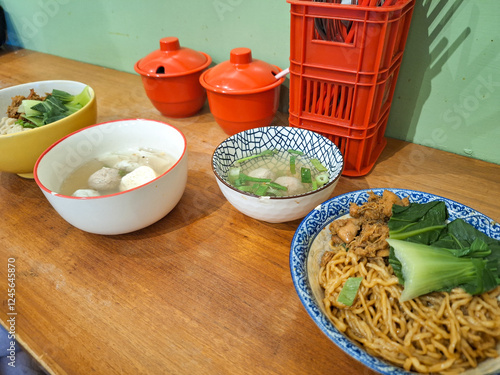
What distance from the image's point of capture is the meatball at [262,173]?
1.04 metres

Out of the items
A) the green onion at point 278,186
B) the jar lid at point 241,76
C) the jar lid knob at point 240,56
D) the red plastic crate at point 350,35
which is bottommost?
the green onion at point 278,186

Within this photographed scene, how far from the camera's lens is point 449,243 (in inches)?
28.6

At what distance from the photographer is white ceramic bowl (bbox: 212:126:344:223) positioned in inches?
33.8

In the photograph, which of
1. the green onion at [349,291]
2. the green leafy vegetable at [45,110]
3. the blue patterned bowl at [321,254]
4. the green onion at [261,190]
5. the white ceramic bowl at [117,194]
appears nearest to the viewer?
the blue patterned bowl at [321,254]

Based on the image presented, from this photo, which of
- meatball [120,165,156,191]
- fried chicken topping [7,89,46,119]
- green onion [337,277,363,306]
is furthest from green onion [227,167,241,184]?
fried chicken topping [7,89,46,119]

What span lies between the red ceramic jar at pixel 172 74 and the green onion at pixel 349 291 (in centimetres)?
111

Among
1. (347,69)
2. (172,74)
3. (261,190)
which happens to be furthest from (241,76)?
(261,190)

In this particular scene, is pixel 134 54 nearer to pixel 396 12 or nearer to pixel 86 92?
pixel 86 92

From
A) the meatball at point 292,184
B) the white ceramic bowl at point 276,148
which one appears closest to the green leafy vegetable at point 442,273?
the white ceramic bowl at point 276,148

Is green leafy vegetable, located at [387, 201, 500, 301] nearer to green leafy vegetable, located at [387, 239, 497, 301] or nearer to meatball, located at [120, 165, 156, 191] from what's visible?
green leafy vegetable, located at [387, 239, 497, 301]

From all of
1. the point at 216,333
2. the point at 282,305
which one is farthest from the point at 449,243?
the point at 216,333

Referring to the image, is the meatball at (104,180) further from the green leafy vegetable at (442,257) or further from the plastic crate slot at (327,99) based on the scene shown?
the green leafy vegetable at (442,257)

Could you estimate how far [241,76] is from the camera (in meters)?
1.29

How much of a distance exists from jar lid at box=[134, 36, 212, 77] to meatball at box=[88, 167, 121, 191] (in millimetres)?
584
